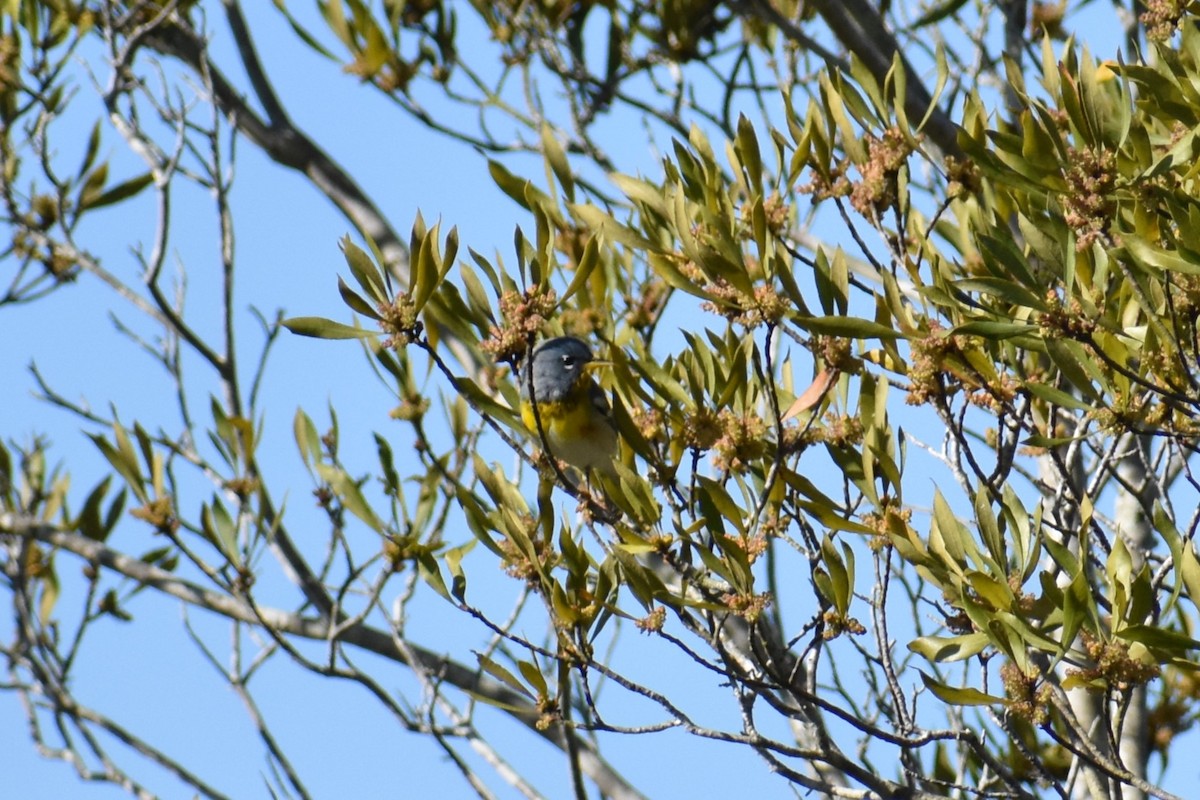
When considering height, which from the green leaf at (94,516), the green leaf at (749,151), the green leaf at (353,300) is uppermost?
the green leaf at (94,516)

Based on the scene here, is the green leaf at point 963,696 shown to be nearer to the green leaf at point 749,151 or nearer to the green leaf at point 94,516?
the green leaf at point 749,151

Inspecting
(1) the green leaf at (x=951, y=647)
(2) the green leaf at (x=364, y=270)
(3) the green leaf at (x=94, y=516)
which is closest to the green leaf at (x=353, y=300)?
(2) the green leaf at (x=364, y=270)

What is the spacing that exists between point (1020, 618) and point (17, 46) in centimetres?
439

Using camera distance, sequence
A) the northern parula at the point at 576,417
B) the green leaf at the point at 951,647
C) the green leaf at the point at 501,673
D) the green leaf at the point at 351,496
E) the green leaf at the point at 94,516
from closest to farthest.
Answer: the green leaf at the point at 951,647 < the green leaf at the point at 501,673 < the green leaf at the point at 351,496 < the northern parula at the point at 576,417 < the green leaf at the point at 94,516

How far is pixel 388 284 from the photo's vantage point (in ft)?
7.08

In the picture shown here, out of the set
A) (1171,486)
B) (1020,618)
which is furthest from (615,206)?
(1020,618)

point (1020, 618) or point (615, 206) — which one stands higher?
point (615, 206)

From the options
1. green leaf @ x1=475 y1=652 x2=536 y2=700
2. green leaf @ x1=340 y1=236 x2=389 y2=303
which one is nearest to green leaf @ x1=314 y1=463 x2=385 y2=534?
green leaf @ x1=475 y1=652 x2=536 y2=700

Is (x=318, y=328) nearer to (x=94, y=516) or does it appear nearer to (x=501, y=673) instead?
(x=501, y=673)

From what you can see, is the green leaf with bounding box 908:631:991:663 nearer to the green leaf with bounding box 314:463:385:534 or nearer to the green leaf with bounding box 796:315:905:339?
the green leaf with bounding box 796:315:905:339

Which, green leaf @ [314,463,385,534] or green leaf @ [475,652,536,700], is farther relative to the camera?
green leaf @ [314,463,385,534]

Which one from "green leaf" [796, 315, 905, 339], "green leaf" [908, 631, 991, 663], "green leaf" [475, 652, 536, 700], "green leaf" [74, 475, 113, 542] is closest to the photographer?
"green leaf" [796, 315, 905, 339]

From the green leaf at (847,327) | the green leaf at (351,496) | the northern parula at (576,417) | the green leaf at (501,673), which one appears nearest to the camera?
the green leaf at (847,327)

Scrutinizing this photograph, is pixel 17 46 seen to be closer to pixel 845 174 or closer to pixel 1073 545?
pixel 845 174
